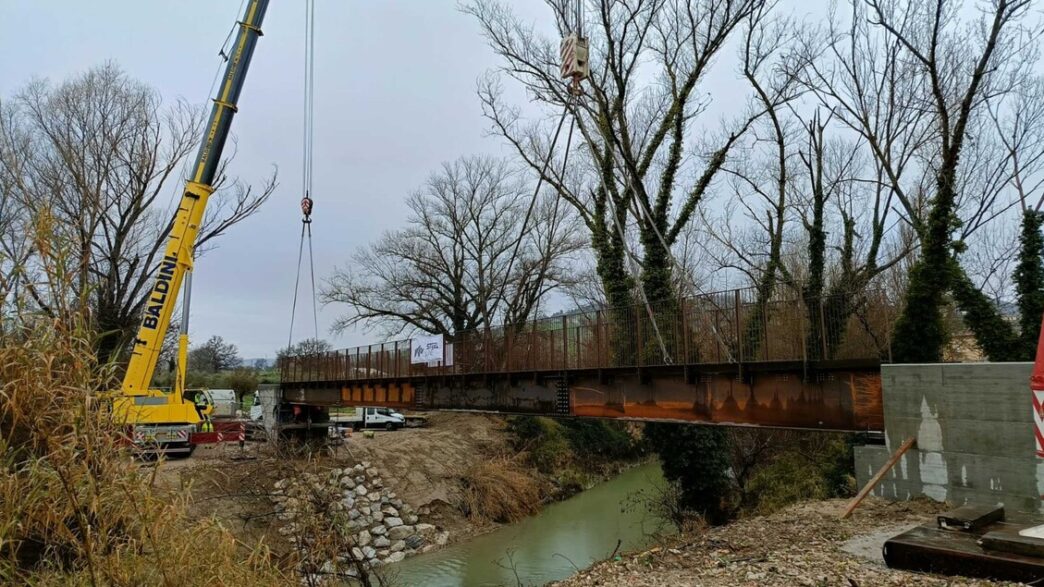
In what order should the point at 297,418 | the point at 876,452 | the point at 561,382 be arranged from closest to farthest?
the point at 876,452, the point at 561,382, the point at 297,418

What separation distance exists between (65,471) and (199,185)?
15.4 m

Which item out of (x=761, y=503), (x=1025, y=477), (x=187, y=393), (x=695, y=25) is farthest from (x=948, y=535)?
(x=187, y=393)

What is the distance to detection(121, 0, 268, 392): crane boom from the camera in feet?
53.4

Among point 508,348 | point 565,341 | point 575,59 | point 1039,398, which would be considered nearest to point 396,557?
point 508,348

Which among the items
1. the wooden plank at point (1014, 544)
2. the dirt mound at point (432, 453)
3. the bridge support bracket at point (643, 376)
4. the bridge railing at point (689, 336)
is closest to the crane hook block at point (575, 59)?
the bridge railing at point (689, 336)

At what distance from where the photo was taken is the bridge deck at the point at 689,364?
34.9 feet

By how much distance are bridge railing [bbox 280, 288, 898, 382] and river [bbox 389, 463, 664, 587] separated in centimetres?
551

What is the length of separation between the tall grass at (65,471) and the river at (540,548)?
10.4 metres

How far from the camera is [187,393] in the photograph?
21.1 m

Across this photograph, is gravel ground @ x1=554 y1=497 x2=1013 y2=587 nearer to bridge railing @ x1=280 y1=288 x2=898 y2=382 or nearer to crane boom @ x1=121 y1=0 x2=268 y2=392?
bridge railing @ x1=280 y1=288 x2=898 y2=382

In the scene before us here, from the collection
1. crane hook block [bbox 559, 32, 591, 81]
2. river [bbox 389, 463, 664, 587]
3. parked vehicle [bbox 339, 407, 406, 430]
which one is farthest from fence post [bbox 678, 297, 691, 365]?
parked vehicle [bbox 339, 407, 406, 430]

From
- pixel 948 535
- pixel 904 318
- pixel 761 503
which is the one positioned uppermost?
pixel 904 318

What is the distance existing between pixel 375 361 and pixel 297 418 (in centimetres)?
874

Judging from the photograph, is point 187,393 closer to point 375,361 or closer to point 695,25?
point 375,361
